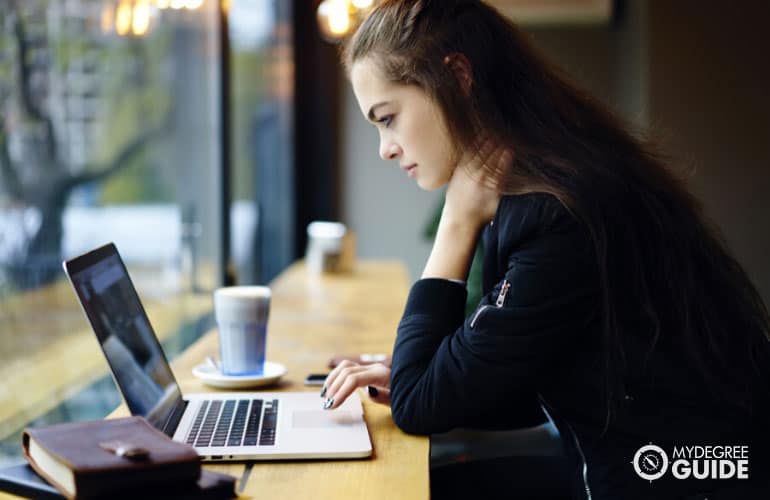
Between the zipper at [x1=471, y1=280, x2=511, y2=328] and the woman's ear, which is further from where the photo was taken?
the woman's ear

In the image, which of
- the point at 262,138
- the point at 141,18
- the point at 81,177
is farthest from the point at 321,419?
the point at 262,138

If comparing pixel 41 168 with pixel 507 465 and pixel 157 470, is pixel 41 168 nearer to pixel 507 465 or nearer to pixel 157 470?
pixel 157 470

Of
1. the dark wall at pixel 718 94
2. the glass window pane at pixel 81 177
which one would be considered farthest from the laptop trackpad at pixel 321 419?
the dark wall at pixel 718 94

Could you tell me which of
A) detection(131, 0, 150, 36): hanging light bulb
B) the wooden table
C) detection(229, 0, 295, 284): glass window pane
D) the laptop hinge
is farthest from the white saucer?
detection(229, 0, 295, 284): glass window pane

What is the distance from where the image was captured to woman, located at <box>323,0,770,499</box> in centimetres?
109

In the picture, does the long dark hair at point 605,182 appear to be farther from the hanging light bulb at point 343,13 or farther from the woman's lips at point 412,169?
the hanging light bulb at point 343,13

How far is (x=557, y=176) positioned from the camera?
1141 mm

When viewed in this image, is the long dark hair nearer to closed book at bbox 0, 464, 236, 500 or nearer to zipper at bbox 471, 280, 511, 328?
zipper at bbox 471, 280, 511, 328

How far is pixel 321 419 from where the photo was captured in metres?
1.19

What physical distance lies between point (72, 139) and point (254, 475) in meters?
0.84

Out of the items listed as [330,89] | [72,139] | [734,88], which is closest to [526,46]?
[72,139]

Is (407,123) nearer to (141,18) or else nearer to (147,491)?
(147,491)

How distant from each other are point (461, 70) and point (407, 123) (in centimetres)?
11

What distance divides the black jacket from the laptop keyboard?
18cm
